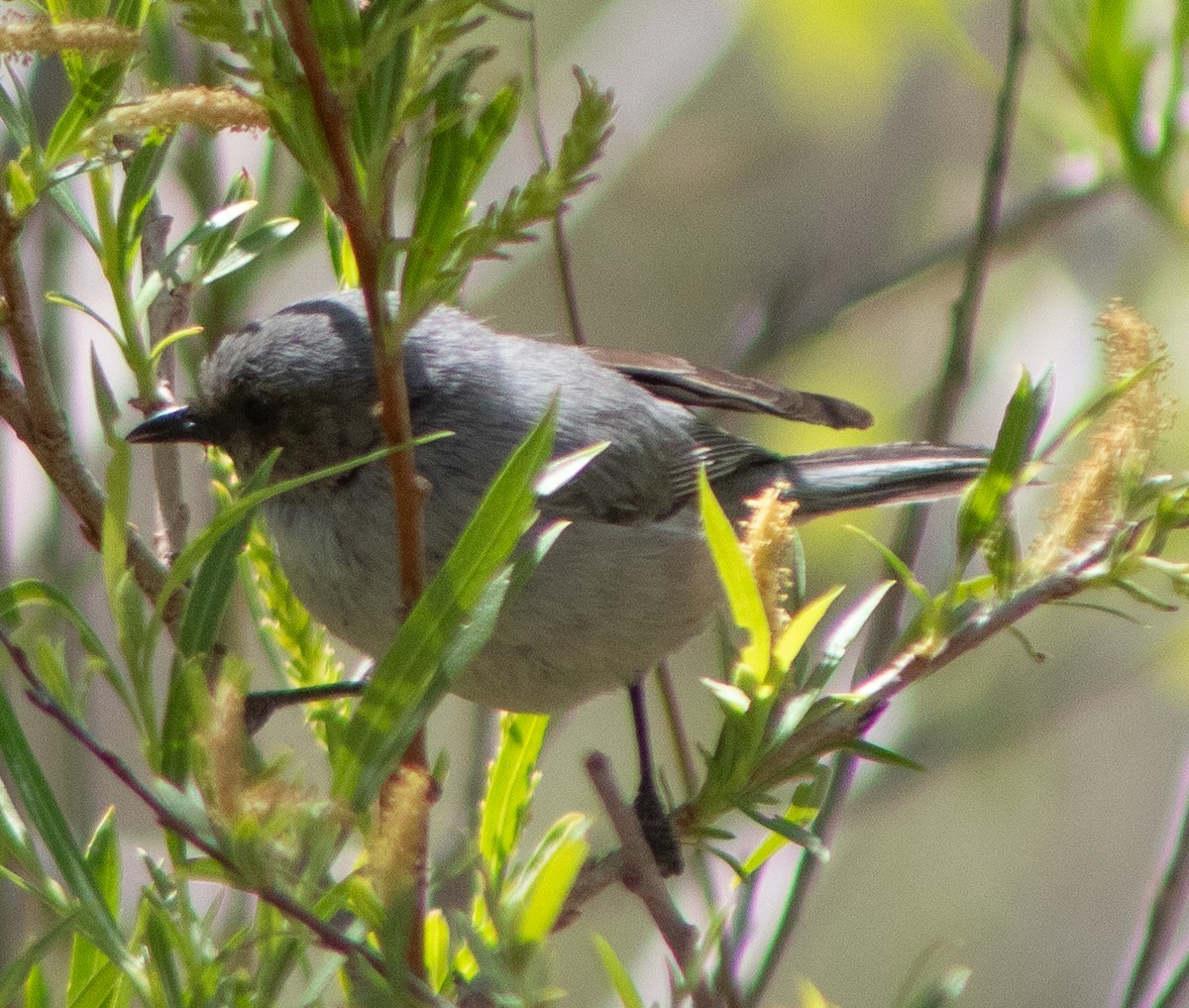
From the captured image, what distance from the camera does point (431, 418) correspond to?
2488 millimetres

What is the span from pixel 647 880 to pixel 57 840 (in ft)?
1.53

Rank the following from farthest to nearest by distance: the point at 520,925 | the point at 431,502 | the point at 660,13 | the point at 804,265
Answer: the point at 660,13
the point at 804,265
the point at 431,502
the point at 520,925

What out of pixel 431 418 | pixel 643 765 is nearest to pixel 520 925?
pixel 431 418

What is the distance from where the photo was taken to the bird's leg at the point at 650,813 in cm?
244

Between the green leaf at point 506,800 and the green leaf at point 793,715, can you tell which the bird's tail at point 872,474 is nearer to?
the green leaf at point 506,800

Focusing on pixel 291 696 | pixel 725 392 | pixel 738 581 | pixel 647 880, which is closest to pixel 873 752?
pixel 738 581

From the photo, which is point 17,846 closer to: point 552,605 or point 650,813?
point 552,605

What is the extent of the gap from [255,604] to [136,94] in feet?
2.17

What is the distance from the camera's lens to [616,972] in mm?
1075

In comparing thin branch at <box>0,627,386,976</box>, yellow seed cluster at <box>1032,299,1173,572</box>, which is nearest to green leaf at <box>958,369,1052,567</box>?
yellow seed cluster at <box>1032,299,1173,572</box>

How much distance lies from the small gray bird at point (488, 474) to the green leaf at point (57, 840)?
0.82m

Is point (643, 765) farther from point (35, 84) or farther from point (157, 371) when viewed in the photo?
point (35, 84)

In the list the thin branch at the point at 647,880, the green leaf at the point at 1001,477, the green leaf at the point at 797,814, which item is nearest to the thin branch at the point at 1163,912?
the green leaf at the point at 797,814

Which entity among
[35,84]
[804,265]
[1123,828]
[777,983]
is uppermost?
[35,84]
